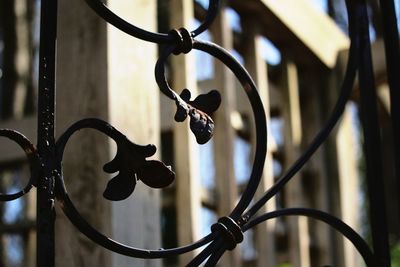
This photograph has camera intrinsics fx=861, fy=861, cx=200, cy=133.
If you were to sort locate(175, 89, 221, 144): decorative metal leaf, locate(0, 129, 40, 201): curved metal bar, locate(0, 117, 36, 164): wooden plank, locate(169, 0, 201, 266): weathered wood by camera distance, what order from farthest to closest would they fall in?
locate(0, 117, 36, 164): wooden plank
locate(169, 0, 201, 266): weathered wood
locate(175, 89, 221, 144): decorative metal leaf
locate(0, 129, 40, 201): curved metal bar

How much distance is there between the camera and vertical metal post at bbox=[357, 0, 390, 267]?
1.31m

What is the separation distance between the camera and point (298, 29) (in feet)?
8.60

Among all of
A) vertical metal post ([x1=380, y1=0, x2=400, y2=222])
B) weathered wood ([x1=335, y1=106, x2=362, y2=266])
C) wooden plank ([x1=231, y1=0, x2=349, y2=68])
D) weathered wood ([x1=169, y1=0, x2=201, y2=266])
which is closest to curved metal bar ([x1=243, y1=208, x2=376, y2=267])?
vertical metal post ([x1=380, y1=0, x2=400, y2=222])

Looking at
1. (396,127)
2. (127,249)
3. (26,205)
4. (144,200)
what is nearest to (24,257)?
(26,205)

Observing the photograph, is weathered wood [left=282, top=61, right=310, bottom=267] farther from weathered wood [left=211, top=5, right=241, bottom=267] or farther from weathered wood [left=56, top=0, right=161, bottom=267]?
weathered wood [left=56, top=0, right=161, bottom=267]

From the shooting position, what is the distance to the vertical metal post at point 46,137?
0.94 meters

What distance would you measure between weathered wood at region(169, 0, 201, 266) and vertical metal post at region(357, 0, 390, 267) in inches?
28.3

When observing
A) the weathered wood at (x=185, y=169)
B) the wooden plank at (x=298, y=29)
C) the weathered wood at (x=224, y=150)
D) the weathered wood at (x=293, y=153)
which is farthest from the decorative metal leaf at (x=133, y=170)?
the weathered wood at (x=293, y=153)

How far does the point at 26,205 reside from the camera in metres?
3.69

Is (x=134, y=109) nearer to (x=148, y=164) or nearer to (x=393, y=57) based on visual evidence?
(x=393, y=57)

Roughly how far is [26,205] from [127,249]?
2.78 metres

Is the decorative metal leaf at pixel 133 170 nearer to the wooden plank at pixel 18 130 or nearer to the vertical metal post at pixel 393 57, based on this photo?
the vertical metal post at pixel 393 57

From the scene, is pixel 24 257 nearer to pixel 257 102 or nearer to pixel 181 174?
pixel 181 174

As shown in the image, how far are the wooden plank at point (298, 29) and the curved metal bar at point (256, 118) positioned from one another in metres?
1.30
